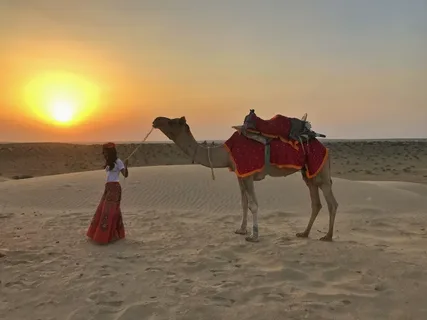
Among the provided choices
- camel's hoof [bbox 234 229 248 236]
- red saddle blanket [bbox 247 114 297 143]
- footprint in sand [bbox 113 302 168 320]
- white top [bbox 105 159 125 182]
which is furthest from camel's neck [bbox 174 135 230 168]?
footprint in sand [bbox 113 302 168 320]

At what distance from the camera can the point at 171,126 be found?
26.7 ft

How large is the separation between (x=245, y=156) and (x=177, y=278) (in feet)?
9.64

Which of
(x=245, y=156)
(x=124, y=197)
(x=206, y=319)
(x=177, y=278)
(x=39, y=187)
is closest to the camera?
(x=206, y=319)

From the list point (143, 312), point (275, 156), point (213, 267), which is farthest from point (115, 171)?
point (143, 312)

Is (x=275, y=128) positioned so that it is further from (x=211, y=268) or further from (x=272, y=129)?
(x=211, y=268)

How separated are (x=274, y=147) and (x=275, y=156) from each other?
0.54ft

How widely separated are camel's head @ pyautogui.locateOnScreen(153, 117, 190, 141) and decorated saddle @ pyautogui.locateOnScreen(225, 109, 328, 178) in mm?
878

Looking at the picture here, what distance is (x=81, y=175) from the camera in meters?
17.2

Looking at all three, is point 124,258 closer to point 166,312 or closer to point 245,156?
point 166,312

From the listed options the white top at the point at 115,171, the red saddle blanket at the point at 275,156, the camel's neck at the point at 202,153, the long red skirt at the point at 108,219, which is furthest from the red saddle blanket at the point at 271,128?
the long red skirt at the point at 108,219

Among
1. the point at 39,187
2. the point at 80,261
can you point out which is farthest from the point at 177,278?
the point at 39,187

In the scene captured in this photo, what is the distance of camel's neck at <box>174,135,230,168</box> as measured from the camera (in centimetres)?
829

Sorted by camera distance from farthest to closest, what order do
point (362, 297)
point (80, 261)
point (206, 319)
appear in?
point (80, 261) → point (362, 297) → point (206, 319)

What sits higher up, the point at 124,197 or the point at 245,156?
the point at 245,156
